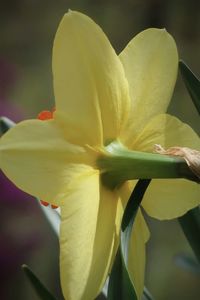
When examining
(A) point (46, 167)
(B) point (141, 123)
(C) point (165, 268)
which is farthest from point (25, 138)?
(C) point (165, 268)

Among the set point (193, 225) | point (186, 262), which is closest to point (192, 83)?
point (193, 225)

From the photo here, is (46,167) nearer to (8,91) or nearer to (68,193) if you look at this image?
(68,193)

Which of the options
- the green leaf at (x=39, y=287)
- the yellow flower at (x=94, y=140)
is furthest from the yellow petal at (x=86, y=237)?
the green leaf at (x=39, y=287)

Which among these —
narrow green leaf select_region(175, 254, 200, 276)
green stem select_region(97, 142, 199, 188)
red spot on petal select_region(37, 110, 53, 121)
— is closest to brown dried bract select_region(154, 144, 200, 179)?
green stem select_region(97, 142, 199, 188)

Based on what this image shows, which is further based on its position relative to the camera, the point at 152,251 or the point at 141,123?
the point at 152,251

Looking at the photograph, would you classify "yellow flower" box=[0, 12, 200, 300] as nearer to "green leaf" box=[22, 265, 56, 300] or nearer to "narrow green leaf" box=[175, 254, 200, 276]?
"green leaf" box=[22, 265, 56, 300]

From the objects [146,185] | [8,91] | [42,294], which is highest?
[146,185]

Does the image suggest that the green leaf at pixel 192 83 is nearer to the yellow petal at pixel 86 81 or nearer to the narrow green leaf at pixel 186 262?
the yellow petal at pixel 86 81
